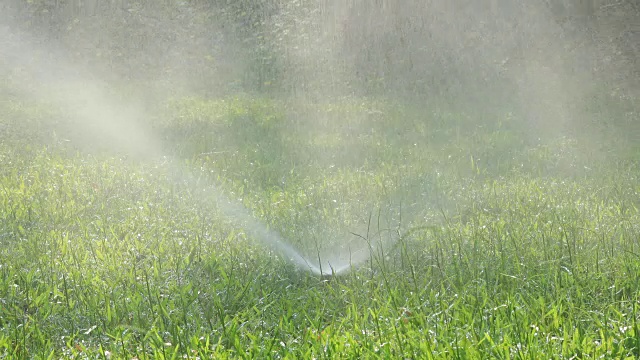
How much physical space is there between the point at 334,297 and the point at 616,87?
24.4 feet

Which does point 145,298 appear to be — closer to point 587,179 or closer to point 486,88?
point 587,179

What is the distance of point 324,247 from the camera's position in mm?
4250

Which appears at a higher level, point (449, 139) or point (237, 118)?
point (237, 118)

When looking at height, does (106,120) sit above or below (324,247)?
above

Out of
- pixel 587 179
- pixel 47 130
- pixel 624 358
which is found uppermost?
pixel 47 130

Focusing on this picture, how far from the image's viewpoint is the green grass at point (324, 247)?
9.11ft

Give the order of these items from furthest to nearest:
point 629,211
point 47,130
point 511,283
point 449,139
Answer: point 47,130 → point 449,139 → point 629,211 → point 511,283

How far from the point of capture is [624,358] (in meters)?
2.41

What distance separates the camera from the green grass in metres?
2.78

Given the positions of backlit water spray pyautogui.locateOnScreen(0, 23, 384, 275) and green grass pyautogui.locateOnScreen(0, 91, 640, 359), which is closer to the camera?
green grass pyautogui.locateOnScreen(0, 91, 640, 359)

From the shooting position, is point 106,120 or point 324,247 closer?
point 324,247

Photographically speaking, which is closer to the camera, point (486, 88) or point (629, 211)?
point (629, 211)

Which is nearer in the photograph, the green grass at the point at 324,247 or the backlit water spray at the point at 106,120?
the green grass at the point at 324,247

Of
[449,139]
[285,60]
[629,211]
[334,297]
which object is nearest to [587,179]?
[629,211]
